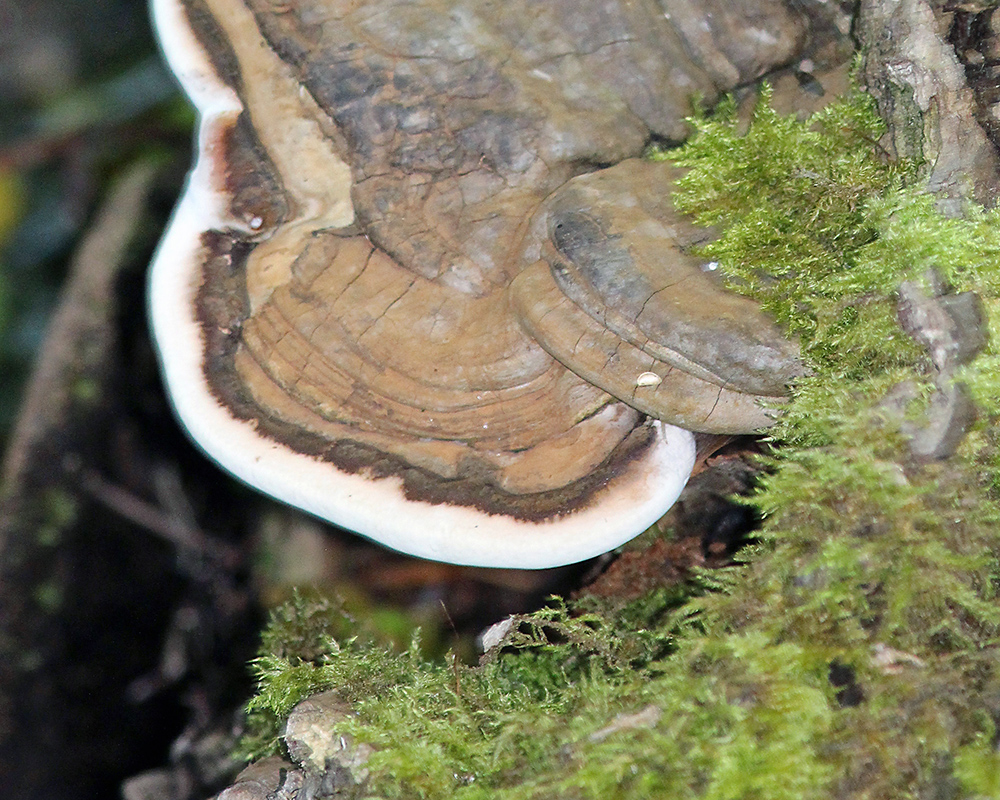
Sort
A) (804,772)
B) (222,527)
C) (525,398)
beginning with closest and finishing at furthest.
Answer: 1. (804,772)
2. (525,398)
3. (222,527)

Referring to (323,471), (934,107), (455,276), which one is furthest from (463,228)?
(934,107)

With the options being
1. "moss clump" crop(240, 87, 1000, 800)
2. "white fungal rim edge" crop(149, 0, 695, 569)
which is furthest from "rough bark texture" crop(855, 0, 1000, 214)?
"white fungal rim edge" crop(149, 0, 695, 569)

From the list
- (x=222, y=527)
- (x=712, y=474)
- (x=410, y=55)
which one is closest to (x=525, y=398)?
(x=712, y=474)

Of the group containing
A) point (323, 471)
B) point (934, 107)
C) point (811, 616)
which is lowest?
point (811, 616)

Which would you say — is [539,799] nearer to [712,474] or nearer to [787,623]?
[787,623]

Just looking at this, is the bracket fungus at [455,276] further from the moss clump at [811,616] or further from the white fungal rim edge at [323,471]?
the moss clump at [811,616]

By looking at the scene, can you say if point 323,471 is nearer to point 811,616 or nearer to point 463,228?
point 463,228

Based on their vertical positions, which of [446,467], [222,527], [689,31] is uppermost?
[689,31]
